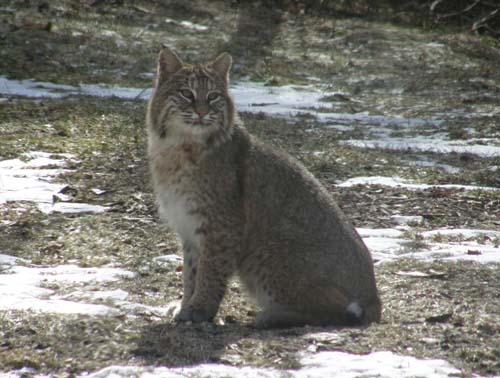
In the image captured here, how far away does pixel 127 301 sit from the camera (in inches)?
209

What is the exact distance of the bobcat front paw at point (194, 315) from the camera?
17.2 feet

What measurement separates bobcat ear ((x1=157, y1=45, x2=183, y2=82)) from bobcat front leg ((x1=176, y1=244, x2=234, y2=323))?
130 cm

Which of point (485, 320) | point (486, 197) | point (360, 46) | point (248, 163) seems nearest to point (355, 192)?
point (486, 197)

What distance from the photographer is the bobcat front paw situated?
524cm

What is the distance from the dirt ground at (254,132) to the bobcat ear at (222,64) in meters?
1.53

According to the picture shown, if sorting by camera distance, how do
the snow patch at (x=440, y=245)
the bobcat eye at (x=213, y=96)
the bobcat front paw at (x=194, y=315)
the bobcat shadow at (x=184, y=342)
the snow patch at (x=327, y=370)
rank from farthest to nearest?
the snow patch at (x=440, y=245), the bobcat eye at (x=213, y=96), the bobcat front paw at (x=194, y=315), the bobcat shadow at (x=184, y=342), the snow patch at (x=327, y=370)

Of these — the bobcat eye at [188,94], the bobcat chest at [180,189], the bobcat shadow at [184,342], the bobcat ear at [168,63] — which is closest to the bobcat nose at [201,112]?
the bobcat eye at [188,94]

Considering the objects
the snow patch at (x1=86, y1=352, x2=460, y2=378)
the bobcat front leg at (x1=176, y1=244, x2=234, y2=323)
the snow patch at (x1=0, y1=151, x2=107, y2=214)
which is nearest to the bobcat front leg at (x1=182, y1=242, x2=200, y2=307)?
the bobcat front leg at (x1=176, y1=244, x2=234, y2=323)

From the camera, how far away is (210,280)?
5.38 m

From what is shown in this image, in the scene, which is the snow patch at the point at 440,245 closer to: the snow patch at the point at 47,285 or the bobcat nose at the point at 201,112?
the bobcat nose at the point at 201,112

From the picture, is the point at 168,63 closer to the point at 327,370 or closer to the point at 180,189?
the point at 180,189

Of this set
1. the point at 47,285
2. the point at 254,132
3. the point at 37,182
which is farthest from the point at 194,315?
the point at 254,132

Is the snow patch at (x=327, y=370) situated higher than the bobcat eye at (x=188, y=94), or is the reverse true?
the bobcat eye at (x=188, y=94)

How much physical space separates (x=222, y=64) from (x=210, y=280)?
158 centimetres
